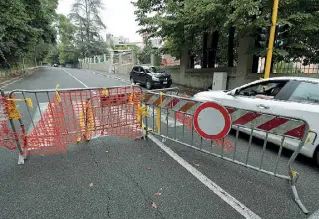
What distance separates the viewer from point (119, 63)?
1238 inches

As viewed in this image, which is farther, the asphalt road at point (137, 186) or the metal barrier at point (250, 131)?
the metal barrier at point (250, 131)

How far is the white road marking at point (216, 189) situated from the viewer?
249 cm

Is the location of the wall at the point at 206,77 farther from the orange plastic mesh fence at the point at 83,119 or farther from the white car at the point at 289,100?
the orange plastic mesh fence at the point at 83,119

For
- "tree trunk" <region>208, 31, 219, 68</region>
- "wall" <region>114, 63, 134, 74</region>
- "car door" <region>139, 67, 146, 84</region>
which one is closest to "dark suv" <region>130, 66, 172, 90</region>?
"car door" <region>139, 67, 146, 84</region>

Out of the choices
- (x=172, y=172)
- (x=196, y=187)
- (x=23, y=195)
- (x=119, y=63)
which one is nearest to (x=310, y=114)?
(x=196, y=187)

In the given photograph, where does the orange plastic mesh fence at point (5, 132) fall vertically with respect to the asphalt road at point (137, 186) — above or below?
above

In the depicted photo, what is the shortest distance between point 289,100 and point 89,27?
5537 cm

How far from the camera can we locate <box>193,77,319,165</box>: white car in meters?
3.46

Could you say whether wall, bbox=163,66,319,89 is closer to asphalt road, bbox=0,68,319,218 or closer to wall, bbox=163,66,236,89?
wall, bbox=163,66,236,89

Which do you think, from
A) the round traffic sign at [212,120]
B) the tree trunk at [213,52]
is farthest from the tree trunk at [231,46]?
the round traffic sign at [212,120]

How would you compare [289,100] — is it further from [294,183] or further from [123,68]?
[123,68]

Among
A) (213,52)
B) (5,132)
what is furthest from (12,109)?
(213,52)

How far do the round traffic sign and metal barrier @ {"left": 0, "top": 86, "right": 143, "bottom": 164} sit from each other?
1573 millimetres

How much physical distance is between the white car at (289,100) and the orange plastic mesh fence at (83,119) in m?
1.77
